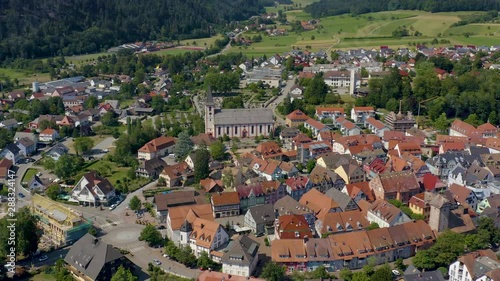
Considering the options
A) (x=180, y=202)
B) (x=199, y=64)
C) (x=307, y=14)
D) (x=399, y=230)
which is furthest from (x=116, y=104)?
(x=307, y=14)

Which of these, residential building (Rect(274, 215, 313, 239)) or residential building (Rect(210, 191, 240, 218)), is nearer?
residential building (Rect(274, 215, 313, 239))

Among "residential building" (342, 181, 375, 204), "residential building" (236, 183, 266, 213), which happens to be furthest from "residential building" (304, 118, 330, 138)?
"residential building" (236, 183, 266, 213)

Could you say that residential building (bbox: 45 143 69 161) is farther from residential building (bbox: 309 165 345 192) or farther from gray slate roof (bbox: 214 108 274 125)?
residential building (bbox: 309 165 345 192)

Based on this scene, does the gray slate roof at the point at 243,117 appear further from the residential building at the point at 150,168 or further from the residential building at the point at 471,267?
the residential building at the point at 471,267

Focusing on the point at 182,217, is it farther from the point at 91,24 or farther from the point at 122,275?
the point at 91,24

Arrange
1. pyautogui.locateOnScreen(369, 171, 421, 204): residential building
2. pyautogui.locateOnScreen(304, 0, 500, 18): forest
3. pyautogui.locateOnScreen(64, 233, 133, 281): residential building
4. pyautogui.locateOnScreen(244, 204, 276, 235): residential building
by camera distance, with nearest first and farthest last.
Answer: pyautogui.locateOnScreen(64, 233, 133, 281): residential building, pyautogui.locateOnScreen(244, 204, 276, 235): residential building, pyautogui.locateOnScreen(369, 171, 421, 204): residential building, pyautogui.locateOnScreen(304, 0, 500, 18): forest

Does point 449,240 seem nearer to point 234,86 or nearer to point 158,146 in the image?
point 158,146
